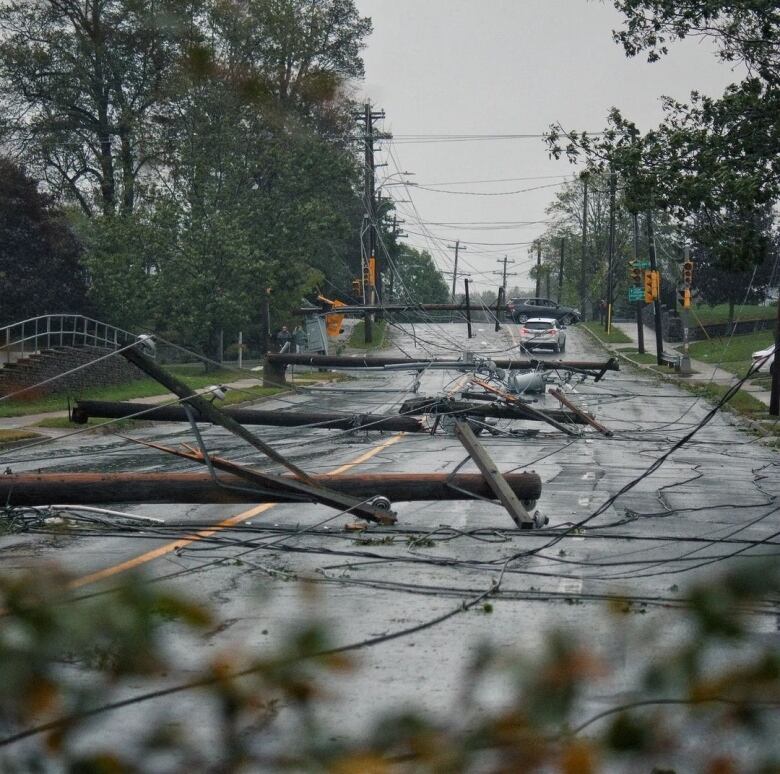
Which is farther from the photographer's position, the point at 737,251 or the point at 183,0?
the point at 183,0

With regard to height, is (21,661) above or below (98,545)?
above

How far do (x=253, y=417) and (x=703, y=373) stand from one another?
34.5 metres

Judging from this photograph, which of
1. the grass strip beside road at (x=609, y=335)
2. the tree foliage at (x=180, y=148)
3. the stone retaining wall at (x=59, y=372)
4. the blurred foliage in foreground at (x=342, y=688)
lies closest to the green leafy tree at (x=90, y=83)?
the tree foliage at (x=180, y=148)

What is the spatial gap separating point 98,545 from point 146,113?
46.3m

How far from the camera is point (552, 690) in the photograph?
185cm

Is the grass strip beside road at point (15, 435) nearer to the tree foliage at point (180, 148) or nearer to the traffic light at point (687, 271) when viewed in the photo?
the tree foliage at point (180, 148)

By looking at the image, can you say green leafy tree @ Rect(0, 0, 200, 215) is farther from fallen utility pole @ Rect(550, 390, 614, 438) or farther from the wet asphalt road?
the wet asphalt road

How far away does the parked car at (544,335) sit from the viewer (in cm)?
6656

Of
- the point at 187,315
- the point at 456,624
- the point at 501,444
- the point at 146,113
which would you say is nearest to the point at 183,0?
the point at 146,113

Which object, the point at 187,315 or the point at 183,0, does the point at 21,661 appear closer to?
the point at 187,315

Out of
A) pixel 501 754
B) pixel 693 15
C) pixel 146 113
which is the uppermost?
pixel 146 113

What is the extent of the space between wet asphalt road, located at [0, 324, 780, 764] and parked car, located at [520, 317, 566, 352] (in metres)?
43.5

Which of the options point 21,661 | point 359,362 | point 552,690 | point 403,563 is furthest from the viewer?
point 359,362

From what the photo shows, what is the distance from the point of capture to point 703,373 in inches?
2100
